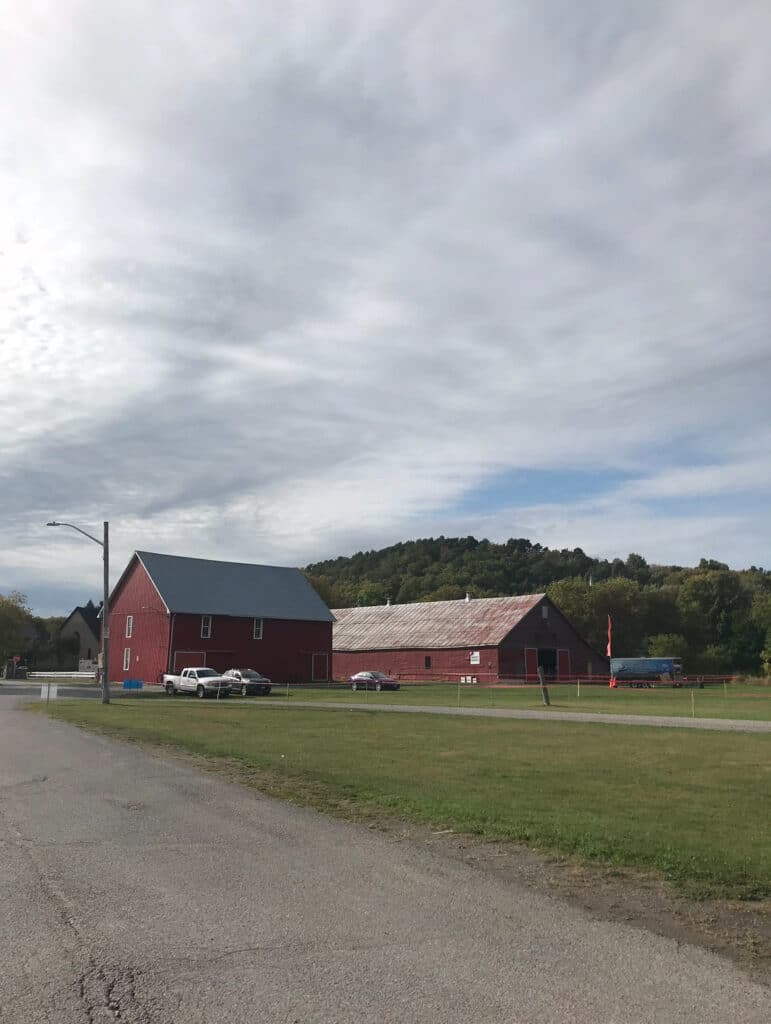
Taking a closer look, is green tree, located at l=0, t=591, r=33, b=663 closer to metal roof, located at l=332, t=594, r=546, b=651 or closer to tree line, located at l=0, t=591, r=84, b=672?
tree line, located at l=0, t=591, r=84, b=672

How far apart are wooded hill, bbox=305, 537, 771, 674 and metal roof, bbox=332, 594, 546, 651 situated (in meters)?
17.8

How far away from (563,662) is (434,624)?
1130 cm

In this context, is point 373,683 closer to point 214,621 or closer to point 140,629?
point 214,621

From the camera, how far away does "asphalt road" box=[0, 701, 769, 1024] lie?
16.8ft

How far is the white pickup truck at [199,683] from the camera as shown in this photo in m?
46.5

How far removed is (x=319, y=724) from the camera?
1015 inches

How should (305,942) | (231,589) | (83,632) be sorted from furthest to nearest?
(83,632)
(231,589)
(305,942)

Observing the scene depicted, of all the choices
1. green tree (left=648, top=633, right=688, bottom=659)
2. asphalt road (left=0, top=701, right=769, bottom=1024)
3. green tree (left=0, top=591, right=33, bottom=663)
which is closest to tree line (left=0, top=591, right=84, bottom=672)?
green tree (left=0, top=591, right=33, bottom=663)

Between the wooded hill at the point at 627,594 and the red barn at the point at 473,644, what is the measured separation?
53.4 ft

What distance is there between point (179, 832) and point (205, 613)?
53884 millimetres

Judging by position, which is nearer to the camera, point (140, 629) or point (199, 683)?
point (199, 683)

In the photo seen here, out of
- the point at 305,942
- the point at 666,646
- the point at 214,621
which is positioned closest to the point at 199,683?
the point at 214,621

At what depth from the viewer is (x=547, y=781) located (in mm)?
13922

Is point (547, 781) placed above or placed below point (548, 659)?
below
